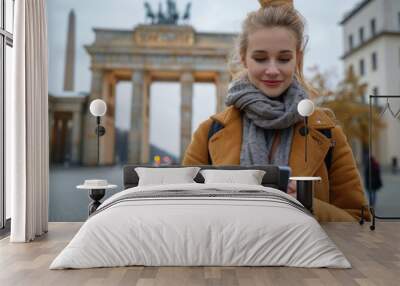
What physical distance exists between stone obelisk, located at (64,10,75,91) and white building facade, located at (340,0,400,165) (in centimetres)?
616

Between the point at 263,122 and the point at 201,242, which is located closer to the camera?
the point at 201,242

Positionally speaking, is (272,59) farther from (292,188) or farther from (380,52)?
(380,52)

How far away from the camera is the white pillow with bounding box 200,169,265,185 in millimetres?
3859

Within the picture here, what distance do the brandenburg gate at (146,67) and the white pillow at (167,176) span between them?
4857 millimetres

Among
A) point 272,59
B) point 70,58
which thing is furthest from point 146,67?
point 272,59

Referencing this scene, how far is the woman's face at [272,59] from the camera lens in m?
4.38

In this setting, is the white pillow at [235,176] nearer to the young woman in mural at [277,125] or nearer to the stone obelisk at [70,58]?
the young woman in mural at [277,125]

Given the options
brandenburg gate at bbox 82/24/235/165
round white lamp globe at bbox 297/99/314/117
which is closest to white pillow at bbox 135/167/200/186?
round white lamp globe at bbox 297/99/314/117

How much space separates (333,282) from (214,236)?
68 centimetres

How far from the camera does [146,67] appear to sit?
10281mm

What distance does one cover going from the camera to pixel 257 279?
238cm

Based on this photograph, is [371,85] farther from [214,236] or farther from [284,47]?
[214,236]

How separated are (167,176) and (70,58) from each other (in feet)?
25.6

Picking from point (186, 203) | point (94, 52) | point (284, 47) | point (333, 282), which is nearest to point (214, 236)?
point (186, 203)
